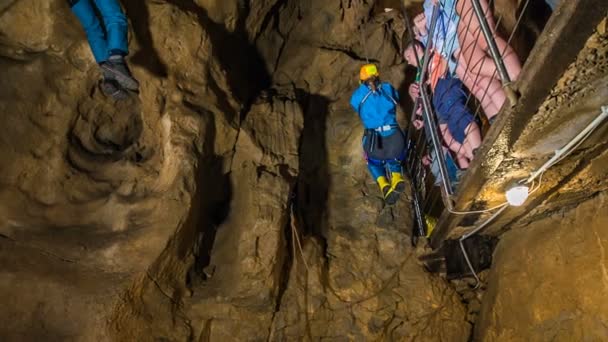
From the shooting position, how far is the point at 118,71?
3447 millimetres

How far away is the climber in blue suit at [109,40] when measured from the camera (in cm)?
346

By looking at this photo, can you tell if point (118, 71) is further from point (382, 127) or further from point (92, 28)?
point (382, 127)

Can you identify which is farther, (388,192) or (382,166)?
(382,166)

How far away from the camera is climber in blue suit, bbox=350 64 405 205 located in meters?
4.18

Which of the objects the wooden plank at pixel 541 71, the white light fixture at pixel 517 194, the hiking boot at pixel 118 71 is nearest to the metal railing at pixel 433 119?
the wooden plank at pixel 541 71

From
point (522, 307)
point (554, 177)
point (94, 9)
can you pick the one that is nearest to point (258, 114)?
point (94, 9)

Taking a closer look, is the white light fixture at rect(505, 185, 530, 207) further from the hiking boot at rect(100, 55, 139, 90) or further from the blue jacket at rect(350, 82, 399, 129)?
the hiking boot at rect(100, 55, 139, 90)

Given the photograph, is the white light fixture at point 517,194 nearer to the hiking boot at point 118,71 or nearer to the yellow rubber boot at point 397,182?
the yellow rubber boot at point 397,182

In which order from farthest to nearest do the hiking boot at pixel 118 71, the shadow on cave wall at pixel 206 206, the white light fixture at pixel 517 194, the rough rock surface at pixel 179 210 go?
the shadow on cave wall at pixel 206 206
the hiking boot at pixel 118 71
the rough rock surface at pixel 179 210
the white light fixture at pixel 517 194

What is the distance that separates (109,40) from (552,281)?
174 inches

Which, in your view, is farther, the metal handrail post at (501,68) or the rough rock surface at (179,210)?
the rough rock surface at (179,210)

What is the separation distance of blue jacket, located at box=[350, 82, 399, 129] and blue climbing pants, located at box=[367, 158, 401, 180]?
385mm

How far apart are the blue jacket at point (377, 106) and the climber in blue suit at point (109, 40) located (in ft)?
6.81

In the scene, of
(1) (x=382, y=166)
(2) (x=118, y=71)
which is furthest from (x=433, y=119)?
(2) (x=118, y=71)
